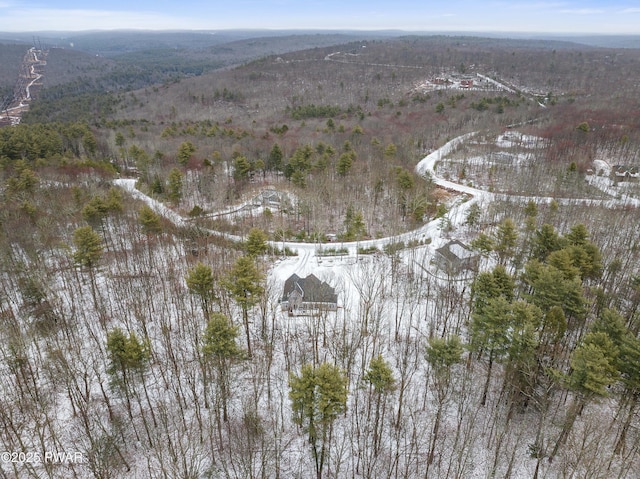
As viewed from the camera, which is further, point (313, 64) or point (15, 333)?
point (313, 64)

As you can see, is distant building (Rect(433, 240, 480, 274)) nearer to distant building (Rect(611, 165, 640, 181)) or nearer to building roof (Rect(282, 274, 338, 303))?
building roof (Rect(282, 274, 338, 303))

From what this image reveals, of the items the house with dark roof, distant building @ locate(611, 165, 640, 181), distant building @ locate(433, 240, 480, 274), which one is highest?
distant building @ locate(611, 165, 640, 181)

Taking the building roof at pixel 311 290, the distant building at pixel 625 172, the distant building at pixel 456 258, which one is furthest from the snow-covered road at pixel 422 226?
the distant building at pixel 625 172

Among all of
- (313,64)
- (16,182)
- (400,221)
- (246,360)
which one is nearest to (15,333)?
(246,360)

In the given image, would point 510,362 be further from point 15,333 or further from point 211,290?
point 15,333

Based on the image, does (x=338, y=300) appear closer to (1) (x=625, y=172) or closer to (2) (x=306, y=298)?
(2) (x=306, y=298)

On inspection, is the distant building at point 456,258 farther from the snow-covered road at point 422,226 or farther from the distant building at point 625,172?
the distant building at point 625,172

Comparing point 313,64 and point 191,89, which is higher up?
point 313,64

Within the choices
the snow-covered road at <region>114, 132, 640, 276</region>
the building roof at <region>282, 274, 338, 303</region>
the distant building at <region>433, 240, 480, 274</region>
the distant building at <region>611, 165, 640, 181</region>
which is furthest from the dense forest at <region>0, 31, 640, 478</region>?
the building roof at <region>282, 274, 338, 303</region>
